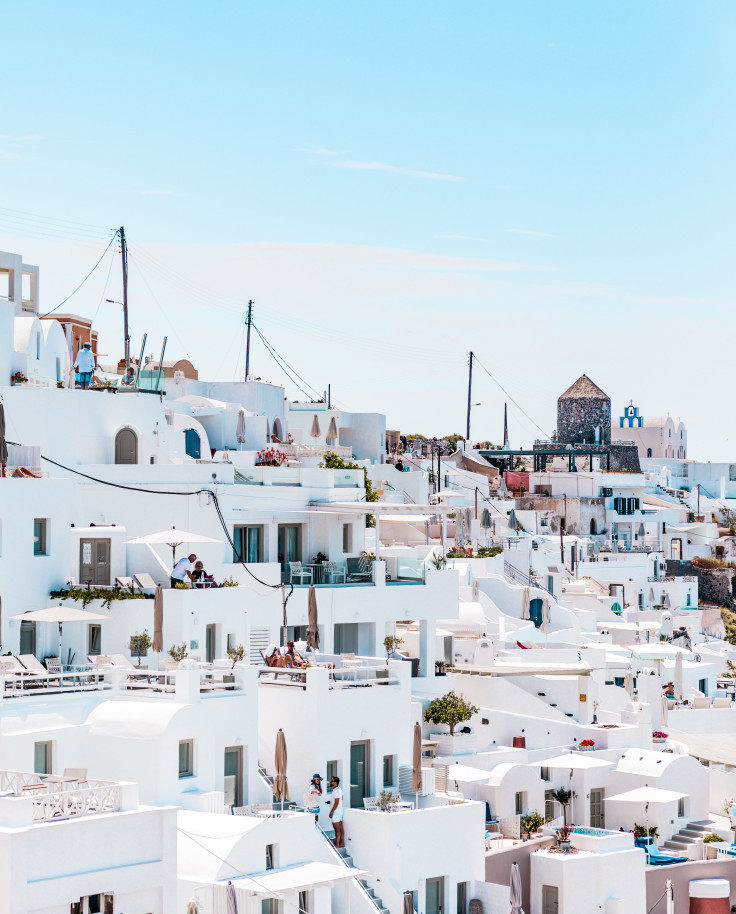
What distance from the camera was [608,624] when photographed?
62.2 m

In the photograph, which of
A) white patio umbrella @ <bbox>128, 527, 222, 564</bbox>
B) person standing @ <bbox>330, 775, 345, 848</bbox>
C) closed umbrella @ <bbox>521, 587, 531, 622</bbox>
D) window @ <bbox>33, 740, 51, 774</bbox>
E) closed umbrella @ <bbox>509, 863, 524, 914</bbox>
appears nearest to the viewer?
window @ <bbox>33, 740, 51, 774</bbox>

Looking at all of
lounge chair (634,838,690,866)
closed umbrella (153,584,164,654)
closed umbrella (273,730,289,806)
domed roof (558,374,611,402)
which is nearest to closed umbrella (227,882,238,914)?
closed umbrella (273,730,289,806)

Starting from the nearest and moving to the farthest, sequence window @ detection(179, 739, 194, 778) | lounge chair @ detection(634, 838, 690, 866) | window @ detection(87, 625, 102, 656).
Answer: window @ detection(179, 739, 194, 778)
window @ detection(87, 625, 102, 656)
lounge chair @ detection(634, 838, 690, 866)

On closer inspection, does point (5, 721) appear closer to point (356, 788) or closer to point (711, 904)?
point (356, 788)

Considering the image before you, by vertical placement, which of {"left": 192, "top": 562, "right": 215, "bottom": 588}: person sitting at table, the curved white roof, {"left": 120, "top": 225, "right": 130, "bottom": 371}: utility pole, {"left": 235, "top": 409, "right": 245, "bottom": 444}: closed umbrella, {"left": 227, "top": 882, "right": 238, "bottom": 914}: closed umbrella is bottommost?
{"left": 227, "top": 882, "right": 238, "bottom": 914}: closed umbrella

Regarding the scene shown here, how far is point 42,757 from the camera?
2641cm

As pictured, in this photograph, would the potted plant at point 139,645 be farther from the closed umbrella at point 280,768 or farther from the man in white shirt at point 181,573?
the closed umbrella at point 280,768

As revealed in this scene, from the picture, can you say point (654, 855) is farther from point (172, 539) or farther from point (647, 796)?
point (172, 539)

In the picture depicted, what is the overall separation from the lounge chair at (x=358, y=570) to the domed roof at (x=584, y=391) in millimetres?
78231

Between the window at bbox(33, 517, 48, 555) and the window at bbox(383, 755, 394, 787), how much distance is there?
8.13m

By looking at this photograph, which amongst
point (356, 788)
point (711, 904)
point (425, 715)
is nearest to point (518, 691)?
point (425, 715)

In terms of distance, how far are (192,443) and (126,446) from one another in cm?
945

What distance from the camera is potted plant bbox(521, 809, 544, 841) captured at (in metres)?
34.8

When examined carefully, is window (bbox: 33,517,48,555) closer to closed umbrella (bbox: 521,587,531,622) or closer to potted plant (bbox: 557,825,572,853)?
potted plant (bbox: 557,825,572,853)
